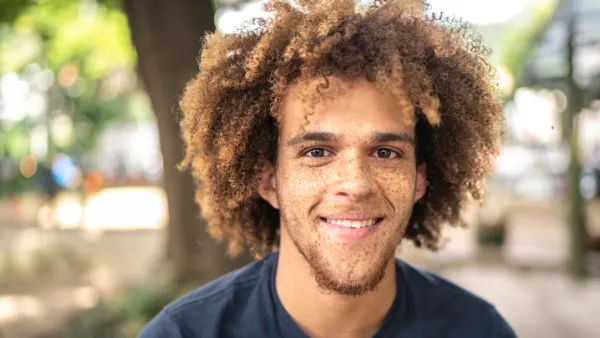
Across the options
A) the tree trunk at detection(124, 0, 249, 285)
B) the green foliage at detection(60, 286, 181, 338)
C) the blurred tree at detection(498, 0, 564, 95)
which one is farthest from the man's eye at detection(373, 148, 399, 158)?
the blurred tree at detection(498, 0, 564, 95)

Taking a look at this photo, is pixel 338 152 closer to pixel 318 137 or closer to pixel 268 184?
pixel 318 137

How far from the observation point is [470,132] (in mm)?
2656

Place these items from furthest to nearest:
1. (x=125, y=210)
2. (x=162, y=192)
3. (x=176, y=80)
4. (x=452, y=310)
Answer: (x=125, y=210), (x=162, y=192), (x=176, y=80), (x=452, y=310)

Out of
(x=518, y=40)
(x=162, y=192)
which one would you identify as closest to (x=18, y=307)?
(x=162, y=192)

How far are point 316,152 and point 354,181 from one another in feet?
0.65

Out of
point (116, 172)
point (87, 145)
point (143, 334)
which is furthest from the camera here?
point (116, 172)

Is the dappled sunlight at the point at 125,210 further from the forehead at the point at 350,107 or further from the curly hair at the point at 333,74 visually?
the forehead at the point at 350,107

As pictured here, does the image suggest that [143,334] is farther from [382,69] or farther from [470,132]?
[470,132]

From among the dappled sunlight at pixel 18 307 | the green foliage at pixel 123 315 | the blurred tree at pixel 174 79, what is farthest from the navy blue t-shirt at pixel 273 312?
the dappled sunlight at pixel 18 307

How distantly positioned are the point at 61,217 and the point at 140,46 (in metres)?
13.1

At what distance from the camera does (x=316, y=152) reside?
2.34 m

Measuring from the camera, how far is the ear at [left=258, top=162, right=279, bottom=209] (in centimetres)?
266

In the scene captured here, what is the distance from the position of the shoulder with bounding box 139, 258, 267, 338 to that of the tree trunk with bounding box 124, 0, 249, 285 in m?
2.55

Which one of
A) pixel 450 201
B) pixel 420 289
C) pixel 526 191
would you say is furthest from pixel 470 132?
pixel 526 191
